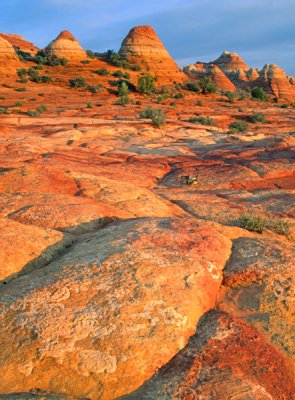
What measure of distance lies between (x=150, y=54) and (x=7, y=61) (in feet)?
62.0

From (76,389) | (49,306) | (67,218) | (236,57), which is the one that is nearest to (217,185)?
(67,218)

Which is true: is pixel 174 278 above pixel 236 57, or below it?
below

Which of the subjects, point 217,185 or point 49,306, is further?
point 217,185

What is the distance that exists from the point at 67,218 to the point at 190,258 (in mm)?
2412

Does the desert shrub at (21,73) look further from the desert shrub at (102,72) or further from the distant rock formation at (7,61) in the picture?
the desert shrub at (102,72)

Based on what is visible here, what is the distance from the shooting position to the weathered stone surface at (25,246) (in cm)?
472

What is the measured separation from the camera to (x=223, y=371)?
311 centimetres

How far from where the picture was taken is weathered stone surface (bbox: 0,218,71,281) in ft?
15.5

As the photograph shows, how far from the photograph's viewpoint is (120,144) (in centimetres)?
1744

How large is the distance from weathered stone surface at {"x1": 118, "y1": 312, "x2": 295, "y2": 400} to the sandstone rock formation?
7801 centimetres

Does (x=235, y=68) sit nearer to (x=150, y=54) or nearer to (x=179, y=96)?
(x=150, y=54)

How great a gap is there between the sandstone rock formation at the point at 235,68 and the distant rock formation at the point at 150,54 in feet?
83.5

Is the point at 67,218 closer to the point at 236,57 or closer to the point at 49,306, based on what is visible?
the point at 49,306

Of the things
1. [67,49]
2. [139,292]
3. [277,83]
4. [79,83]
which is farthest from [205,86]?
[139,292]
